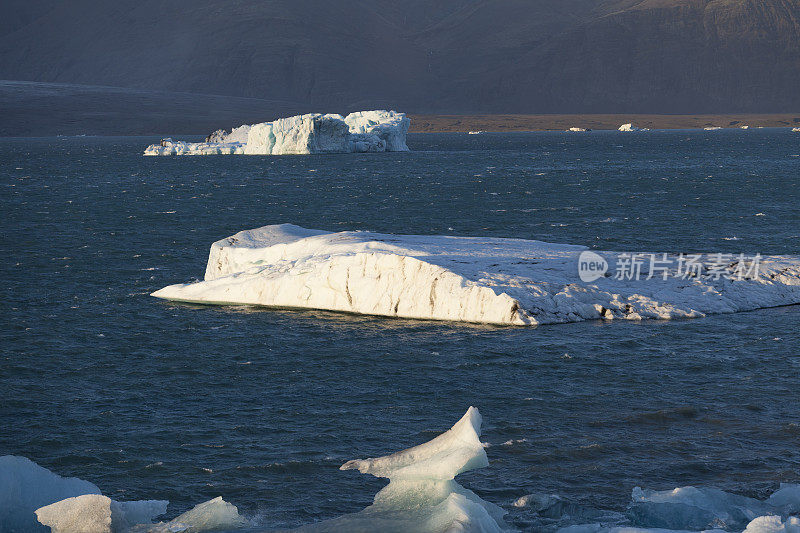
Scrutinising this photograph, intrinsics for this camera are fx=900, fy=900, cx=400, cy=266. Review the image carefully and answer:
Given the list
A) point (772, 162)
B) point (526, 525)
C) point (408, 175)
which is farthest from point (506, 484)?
point (772, 162)

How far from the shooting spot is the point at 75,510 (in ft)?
45.9

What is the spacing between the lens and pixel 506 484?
1717 cm

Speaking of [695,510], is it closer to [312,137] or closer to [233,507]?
[233,507]

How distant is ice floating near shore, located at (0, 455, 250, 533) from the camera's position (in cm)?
1400

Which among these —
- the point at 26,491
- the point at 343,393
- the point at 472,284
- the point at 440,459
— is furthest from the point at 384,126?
the point at 26,491

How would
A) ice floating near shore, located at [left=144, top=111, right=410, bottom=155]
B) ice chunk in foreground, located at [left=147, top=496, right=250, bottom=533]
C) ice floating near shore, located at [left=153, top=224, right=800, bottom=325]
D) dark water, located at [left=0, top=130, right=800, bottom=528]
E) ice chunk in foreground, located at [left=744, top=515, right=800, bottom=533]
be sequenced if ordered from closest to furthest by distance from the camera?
ice chunk in foreground, located at [left=744, top=515, right=800, bottom=533] → ice chunk in foreground, located at [left=147, top=496, right=250, bottom=533] → dark water, located at [left=0, top=130, right=800, bottom=528] → ice floating near shore, located at [left=153, top=224, right=800, bottom=325] → ice floating near shore, located at [left=144, top=111, right=410, bottom=155]

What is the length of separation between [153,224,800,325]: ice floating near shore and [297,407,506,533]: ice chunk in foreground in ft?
40.0

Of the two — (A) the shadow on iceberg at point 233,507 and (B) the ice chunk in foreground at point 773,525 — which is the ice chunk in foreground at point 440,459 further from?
(B) the ice chunk in foreground at point 773,525

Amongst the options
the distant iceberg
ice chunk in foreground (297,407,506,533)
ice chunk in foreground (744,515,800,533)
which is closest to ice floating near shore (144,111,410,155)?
ice chunk in foreground (297,407,506,533)

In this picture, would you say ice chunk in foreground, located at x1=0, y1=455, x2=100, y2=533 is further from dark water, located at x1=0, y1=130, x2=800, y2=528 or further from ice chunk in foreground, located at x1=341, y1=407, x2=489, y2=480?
ice chunk in foreground, located at x1=341, y1=407, x2=489, y2=480

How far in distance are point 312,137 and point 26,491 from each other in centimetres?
12312

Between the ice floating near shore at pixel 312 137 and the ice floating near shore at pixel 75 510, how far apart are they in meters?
117

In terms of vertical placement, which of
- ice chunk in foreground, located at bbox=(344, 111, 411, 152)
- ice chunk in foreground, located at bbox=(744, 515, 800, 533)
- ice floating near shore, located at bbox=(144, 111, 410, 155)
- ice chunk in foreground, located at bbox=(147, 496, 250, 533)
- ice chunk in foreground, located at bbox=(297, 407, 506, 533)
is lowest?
ice chunk in foreground, located at bbox=(147, 496, 250, 533)

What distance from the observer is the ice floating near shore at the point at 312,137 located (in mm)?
132500
